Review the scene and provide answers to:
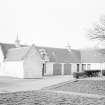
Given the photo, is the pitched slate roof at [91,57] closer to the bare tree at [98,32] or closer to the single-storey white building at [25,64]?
the single-storey white building at [25,64]

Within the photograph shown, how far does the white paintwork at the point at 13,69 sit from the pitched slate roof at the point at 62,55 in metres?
8.33

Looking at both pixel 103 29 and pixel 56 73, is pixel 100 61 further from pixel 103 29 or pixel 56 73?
pixel 103 29

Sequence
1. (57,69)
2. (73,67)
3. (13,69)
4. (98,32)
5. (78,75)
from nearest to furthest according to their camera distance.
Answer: (98,32) < (78,75) < (13,69) < (57,69) < (73,67)

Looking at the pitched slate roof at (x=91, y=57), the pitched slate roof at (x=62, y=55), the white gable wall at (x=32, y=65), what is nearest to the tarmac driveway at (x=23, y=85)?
the white gable wall at (x=32, y=65)

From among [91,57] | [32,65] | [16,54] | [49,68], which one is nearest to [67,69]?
[49,68]

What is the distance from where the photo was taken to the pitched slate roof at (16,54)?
3364cm

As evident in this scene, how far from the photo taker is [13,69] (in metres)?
34.9

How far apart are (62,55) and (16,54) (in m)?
11.3

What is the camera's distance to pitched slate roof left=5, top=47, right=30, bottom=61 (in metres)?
33.6

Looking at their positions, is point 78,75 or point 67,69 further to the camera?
point 67,69

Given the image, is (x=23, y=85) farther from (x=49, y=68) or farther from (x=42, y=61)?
(x=49, y=68)

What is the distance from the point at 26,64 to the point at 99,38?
1456 cm

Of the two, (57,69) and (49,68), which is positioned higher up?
(49,68)

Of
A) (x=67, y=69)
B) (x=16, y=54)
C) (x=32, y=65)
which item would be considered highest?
(x=16, y=54)
